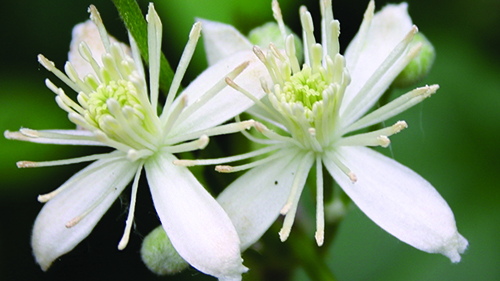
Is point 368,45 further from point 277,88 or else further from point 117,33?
point 117,33

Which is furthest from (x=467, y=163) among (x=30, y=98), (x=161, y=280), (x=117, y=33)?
(x=30, y=98)

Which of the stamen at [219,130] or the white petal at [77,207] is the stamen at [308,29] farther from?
the white petal at [77,207]

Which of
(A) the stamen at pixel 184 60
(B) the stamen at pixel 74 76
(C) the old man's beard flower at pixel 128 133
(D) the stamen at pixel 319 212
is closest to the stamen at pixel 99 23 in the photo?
(C) the old man's beard flower at pixel 128 133

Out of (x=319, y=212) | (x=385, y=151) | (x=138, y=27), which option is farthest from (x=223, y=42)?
(x=385, y=151)

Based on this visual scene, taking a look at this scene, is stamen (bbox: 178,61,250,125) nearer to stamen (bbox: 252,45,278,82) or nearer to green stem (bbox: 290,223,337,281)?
stamen (bbox: 252,45,278,82)

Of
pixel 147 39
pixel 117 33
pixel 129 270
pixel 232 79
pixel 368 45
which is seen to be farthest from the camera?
pixel 117 33

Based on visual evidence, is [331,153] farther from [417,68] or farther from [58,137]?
[58,137]

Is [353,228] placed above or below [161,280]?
below
